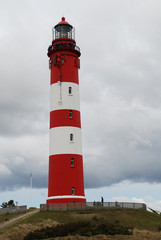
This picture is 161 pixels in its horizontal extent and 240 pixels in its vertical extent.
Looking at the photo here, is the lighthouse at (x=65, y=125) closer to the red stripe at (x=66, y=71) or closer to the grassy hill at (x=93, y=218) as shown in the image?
the red stripe at (x=66, y=71)

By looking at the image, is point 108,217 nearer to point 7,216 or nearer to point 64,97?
point 7,216

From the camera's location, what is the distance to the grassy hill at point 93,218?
3072cm

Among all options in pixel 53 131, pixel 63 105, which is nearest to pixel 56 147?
pixel 53 131

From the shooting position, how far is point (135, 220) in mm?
36125

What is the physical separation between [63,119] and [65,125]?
82 cm

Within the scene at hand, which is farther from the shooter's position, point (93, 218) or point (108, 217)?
point (108, 217)

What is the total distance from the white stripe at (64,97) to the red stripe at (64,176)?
6430 millimetres

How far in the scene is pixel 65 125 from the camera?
140ft

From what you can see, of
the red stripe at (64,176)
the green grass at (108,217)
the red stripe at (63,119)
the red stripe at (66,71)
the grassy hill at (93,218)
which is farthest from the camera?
the red stripe at (66,71)

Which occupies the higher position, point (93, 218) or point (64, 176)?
point (64, 176)

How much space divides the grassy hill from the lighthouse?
4.54m

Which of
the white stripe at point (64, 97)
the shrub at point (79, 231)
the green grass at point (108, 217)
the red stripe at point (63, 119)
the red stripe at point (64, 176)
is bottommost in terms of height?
the shrub at point (79, 231)

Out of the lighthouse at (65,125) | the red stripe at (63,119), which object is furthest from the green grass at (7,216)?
the red stripe at (63,119)

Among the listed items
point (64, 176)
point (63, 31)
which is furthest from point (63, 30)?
point (64, 176)
